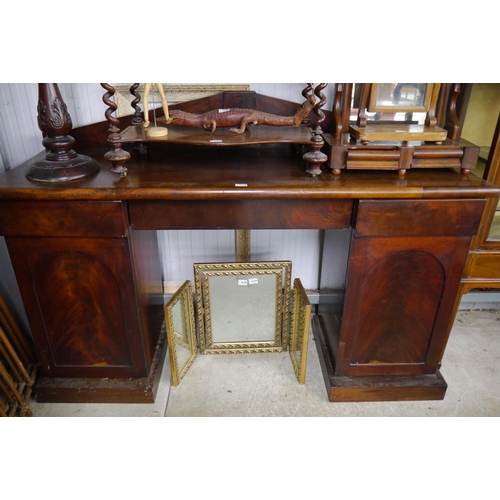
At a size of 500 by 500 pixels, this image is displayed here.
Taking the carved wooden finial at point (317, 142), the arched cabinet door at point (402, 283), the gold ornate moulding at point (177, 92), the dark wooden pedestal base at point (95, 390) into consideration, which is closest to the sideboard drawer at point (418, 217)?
the arched cabinet door at point (402, 283)

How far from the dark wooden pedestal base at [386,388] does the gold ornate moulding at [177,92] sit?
1.27 metres

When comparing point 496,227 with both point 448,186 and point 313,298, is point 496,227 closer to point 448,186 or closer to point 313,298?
point 448,186

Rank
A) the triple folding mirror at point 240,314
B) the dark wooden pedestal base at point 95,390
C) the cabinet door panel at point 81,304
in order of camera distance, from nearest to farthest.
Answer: the cabinet door panel at point 81,304 → the dark wooden pedestal base at point 95,390 → the triple folding mirror at point 240,314

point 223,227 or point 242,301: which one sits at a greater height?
point 223,227

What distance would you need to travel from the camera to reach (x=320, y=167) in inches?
61.1

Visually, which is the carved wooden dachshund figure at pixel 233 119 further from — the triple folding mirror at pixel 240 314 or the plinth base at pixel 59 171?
the triple folding mirror at pixel 240 314

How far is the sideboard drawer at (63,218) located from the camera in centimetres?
138

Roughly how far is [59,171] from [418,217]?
1225mm

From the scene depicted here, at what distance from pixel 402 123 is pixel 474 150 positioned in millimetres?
294

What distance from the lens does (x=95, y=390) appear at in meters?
1.72

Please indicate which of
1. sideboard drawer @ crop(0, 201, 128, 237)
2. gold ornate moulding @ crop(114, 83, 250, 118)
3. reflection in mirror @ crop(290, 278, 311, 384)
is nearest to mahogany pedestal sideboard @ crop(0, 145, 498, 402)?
sideboard drawer @ crop(0, 201, 128, 237)

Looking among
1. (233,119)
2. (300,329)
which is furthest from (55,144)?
(300,329)

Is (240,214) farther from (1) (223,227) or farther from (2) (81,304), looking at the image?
(2) (81,304)

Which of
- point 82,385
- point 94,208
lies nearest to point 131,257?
point 94,208
